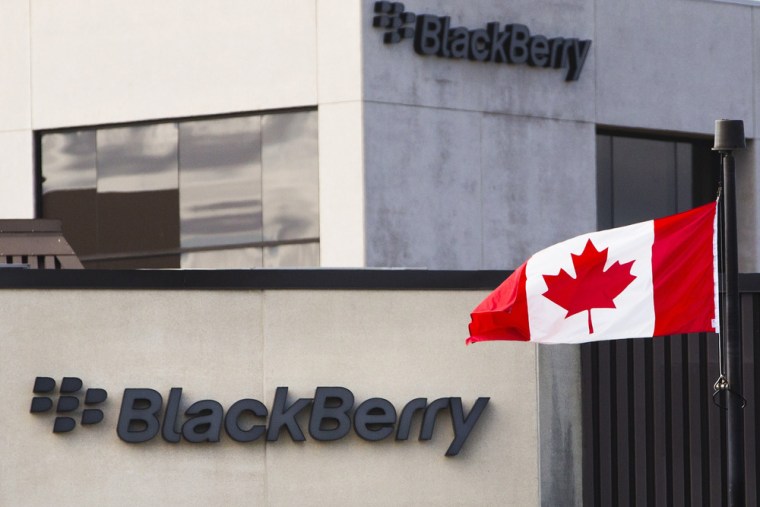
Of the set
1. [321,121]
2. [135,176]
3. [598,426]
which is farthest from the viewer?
[135,176]

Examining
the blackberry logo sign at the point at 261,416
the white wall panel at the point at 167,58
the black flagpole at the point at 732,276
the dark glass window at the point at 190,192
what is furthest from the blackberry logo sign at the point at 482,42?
the black flagpole at the point at 732,276

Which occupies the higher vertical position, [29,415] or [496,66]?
[496,66]

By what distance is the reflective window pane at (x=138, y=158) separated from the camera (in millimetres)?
24359

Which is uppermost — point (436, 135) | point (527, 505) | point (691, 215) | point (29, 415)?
point (436, 135)

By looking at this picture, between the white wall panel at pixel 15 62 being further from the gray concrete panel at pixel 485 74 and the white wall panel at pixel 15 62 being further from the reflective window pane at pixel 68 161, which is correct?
the gray concrete panel at pixel 485 74

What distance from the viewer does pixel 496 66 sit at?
2423cm

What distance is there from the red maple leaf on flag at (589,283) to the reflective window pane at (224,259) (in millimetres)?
12098

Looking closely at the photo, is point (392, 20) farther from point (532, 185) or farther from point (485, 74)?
point (532, 185)

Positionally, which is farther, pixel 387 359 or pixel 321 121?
pixel 321 121

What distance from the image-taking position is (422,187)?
Answer: 23.3 metres

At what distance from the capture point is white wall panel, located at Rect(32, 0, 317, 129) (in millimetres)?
23375

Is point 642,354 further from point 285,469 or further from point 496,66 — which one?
point 496,66

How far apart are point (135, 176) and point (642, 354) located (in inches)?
434

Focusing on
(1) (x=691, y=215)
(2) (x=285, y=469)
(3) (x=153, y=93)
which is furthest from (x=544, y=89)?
(1) (x=691, y=215)
